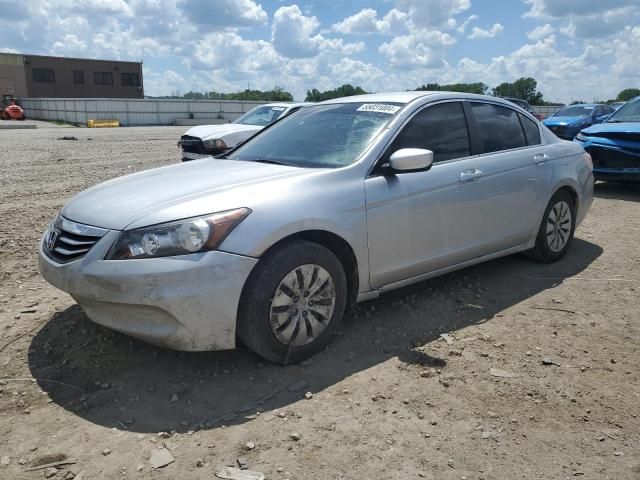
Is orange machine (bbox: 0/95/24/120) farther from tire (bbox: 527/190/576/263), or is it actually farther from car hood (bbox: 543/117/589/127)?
tire (bbox: 527/190/576/263)

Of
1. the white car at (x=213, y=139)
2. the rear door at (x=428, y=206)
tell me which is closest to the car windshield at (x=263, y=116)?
the white car at (x=213, y=139)

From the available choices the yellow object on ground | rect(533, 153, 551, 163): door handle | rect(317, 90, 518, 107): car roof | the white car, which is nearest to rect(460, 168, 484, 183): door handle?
rect(317, 90, 518, 107): car roof

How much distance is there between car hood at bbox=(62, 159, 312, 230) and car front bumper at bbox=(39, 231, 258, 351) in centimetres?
22

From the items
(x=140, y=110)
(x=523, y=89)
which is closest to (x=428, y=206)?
(x=140, y=110)

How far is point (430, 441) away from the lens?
→ 2.84 metres

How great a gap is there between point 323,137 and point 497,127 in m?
1.75

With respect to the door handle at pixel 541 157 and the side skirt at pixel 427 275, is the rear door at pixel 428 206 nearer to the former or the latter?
the side skirt at pixel 427 275

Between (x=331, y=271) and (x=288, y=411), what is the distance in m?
0.91

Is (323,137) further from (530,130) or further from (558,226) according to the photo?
(558,226)

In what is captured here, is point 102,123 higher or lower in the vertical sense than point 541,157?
higher

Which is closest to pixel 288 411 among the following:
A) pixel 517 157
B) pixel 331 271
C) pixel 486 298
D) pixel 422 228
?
pixel 331 271

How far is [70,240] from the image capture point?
11.2ft

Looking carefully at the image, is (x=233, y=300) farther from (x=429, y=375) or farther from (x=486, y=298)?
(x=486, y=298)

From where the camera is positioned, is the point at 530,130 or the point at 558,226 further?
the point at 558,226
